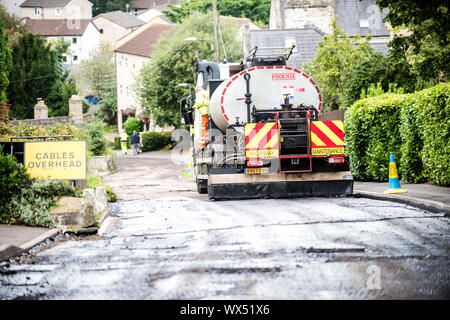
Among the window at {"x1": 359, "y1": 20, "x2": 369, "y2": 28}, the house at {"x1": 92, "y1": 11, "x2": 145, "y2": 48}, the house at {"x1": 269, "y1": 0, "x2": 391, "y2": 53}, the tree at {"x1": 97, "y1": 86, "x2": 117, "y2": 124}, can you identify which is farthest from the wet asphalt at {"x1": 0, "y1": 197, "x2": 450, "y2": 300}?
the house at {"x1": 92, "y1": 11, "x2": 145, "y2": 48}

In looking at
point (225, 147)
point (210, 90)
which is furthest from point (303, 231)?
point (210, 90)

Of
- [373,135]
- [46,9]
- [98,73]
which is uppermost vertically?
[46,9]

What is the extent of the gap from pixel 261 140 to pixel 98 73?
74915 millimetres

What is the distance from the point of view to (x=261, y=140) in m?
13.2

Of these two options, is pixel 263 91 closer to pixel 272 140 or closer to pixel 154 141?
pixel 272 140

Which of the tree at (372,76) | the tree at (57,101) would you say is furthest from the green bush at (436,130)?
the tree at (57,101)

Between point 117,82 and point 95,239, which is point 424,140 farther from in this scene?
point 117,82

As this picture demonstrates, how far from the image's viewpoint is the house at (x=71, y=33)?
10444 cm

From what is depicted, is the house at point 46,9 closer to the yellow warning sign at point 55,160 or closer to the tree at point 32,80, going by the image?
the tree at point 32,80

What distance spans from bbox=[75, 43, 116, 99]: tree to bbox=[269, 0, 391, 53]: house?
115 feet

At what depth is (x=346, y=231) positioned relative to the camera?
27.1 feet

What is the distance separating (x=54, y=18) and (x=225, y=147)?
364 feet

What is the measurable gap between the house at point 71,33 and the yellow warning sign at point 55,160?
94.8 meters

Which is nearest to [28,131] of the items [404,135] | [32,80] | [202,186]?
[202,186]
